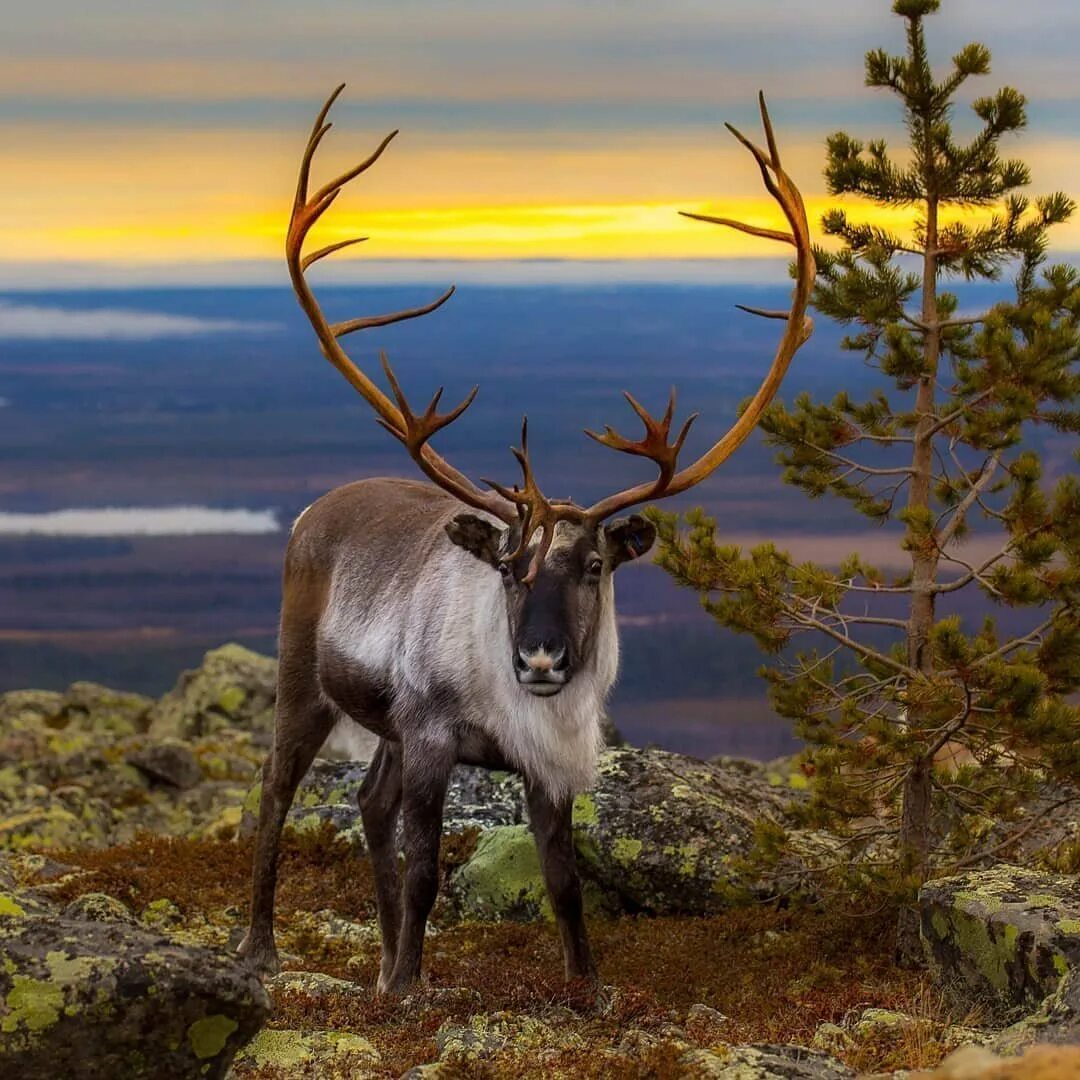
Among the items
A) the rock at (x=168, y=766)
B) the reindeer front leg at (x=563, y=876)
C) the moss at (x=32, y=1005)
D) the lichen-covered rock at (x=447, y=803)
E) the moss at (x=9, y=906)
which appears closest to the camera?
the moss at (x=32, y=1005)

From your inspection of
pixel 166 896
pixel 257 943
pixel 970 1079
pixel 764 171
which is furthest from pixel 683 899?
pixel 970 1079

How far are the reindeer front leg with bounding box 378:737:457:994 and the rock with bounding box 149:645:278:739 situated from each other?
1782 centimetres

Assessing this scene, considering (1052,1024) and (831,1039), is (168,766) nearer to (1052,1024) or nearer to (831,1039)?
(831,1039)

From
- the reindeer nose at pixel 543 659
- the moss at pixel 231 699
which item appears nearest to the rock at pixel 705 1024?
the reindeer nose at pixel 543 659

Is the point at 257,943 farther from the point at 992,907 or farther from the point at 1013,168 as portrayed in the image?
the point at 1013,168

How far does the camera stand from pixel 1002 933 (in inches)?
355

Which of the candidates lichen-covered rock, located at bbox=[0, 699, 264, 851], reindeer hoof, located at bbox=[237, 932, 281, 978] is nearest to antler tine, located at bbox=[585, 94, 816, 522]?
reindeer hoof, located at bbox=[237, 932, 281, 978]

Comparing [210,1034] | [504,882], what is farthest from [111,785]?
[210,1034]

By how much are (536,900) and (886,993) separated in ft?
10.8

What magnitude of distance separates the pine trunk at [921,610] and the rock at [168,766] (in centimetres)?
1341

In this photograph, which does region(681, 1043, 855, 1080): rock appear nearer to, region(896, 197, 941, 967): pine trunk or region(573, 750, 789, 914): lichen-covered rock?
region(896, 197, 941, 967): pine trunk

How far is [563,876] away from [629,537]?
200 centimetres

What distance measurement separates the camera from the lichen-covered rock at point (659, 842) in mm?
11914

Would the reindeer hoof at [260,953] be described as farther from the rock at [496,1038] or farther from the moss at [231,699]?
the moss at [231,699]
